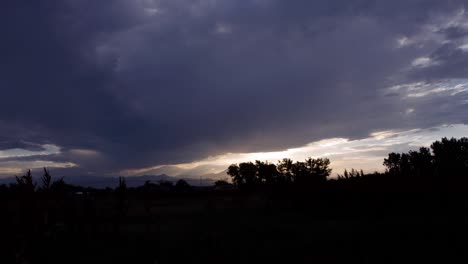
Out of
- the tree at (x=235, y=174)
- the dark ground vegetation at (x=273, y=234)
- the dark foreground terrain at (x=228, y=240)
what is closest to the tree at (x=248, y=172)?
the tree at (x=235, y=174)

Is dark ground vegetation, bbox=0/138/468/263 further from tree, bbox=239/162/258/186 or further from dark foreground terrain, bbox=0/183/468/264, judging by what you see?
tree, bbox=239/162/258/186

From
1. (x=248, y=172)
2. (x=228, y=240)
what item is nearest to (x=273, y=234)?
(x=228, y=240)

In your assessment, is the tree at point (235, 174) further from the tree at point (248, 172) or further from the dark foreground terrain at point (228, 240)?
the dark foreground terrain at point (228, 240)

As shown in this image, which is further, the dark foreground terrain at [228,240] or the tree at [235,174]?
the tree at [235,174]

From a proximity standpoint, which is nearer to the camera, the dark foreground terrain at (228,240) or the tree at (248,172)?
the dark foreground terrain at (228,240)

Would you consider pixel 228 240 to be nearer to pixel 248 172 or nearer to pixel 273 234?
pixel 273 234

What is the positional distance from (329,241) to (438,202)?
9135 millimetres

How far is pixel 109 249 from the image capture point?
35.2ft

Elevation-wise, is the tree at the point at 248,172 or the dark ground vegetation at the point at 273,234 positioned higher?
the tree at the point at 248,172

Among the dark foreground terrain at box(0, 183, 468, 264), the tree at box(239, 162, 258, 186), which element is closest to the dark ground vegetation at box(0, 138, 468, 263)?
the dark foreground terrain at box(0, 183, 468, 264)

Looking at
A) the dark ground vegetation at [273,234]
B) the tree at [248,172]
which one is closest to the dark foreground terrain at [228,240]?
the dark ground vegetation at [273,234]

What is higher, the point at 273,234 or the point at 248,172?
the point at 248,172

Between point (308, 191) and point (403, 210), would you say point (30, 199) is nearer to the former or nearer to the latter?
point (403, 210)

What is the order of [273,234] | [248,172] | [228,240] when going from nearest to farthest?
[228,240] → [273,234] → [248,172]
